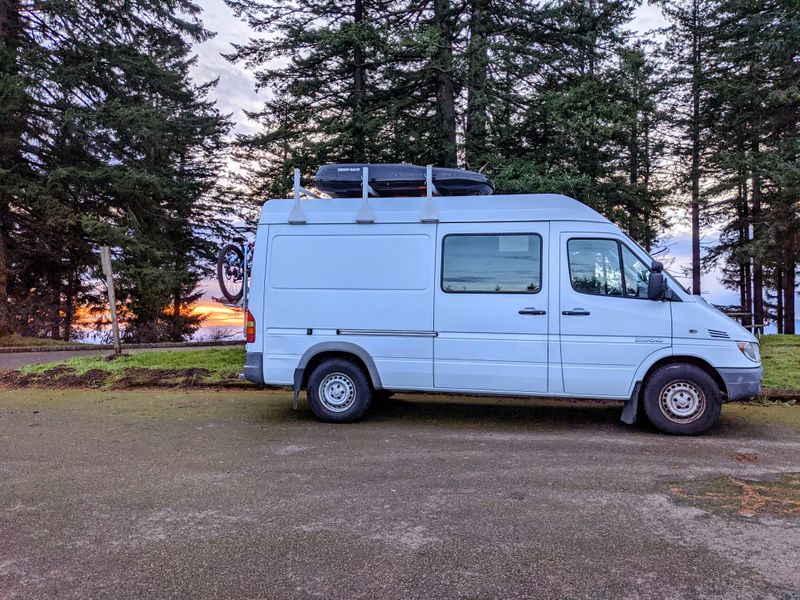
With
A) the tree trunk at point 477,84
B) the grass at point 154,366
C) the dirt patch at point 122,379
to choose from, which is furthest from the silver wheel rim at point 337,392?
the tree trunk at point 477,84

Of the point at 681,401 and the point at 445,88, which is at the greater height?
the point at 445,88

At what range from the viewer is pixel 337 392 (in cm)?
694

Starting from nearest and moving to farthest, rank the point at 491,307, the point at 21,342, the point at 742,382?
the point at 742,382, the point at 491,307, the point at 21,342

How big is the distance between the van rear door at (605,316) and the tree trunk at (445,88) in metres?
7.47

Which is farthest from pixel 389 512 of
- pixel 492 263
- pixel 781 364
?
pixel 781 364

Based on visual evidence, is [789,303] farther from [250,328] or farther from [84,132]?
[84,132]

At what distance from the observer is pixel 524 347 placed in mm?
6457

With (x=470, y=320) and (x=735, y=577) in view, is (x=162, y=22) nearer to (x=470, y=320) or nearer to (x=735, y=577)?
(x=470, y=320)

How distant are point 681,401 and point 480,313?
2420 millimetres

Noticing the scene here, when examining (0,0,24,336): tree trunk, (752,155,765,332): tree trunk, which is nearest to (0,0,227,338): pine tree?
(0,0,24,336): tree trunk

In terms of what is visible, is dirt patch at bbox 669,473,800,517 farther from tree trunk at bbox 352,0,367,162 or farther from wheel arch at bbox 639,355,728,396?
tree trunk at bbox 352,0,367,162

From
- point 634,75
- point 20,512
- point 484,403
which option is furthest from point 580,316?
point 634,75

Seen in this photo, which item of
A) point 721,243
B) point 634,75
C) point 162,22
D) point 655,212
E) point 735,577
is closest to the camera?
point 735,577

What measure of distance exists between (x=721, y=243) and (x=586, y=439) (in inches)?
1004
